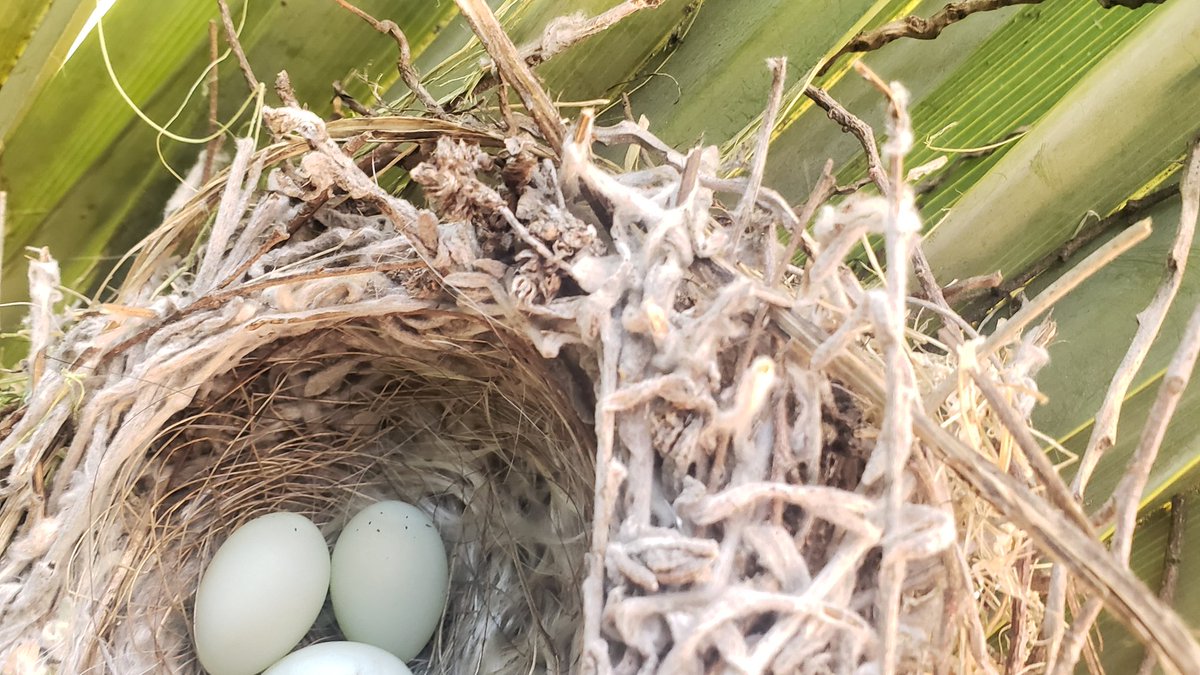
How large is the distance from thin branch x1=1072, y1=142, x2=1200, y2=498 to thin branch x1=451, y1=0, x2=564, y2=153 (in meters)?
0.33

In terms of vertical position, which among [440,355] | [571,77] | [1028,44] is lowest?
[1028,44]

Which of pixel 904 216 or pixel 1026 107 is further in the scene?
pixel 1026 107

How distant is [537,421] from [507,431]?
0.05 metres

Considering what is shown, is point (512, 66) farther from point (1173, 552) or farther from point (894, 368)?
point (1173, 552)

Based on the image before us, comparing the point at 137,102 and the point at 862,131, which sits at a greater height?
the point at 137,102

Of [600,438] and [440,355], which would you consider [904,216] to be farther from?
[440,355]

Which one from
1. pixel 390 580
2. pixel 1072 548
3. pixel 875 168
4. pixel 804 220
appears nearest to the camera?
pixel 1072 548

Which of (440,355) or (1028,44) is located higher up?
(440,355)

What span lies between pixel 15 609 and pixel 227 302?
8.6 inches

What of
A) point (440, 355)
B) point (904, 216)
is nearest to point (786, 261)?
point (904, 216)

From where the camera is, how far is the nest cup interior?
586 millimetres

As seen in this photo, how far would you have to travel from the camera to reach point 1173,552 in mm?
623

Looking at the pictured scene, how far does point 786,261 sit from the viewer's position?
41cm

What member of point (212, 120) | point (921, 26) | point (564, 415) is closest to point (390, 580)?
point (564, 415)
